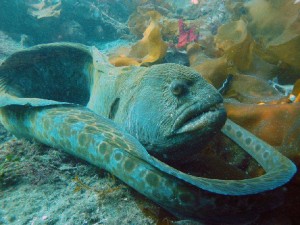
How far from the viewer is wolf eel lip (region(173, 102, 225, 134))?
2363 mm

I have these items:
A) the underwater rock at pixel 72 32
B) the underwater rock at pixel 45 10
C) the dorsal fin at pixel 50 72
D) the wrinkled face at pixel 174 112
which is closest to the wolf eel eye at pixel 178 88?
the wrinkled face at pixel 174 112

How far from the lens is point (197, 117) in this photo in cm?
243

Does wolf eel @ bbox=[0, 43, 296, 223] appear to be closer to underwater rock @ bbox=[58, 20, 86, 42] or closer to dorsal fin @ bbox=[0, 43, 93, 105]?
dorsal fin @ bbox=[0, 43, 93, 105]

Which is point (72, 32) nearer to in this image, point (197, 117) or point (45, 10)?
point (45, 10)

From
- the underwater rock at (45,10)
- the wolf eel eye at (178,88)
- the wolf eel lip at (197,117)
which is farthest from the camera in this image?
the underwater rock at (45,10)

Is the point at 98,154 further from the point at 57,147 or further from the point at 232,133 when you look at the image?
the point at 232,133

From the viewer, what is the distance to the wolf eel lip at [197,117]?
7.75ft

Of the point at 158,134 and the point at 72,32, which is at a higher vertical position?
the point at 158,134

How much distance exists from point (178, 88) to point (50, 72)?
378 centimetres

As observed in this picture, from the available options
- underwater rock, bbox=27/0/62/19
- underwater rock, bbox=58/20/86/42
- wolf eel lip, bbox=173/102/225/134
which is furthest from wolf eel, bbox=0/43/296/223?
underwater rock, bbox=27/0/62/19

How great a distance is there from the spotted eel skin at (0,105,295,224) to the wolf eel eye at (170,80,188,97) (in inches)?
24.3

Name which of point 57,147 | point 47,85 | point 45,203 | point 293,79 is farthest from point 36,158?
point 293,79

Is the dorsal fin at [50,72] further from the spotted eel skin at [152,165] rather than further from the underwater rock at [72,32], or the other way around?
the underwater rock at [72,32]

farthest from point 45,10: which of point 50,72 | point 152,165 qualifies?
point 152,165
